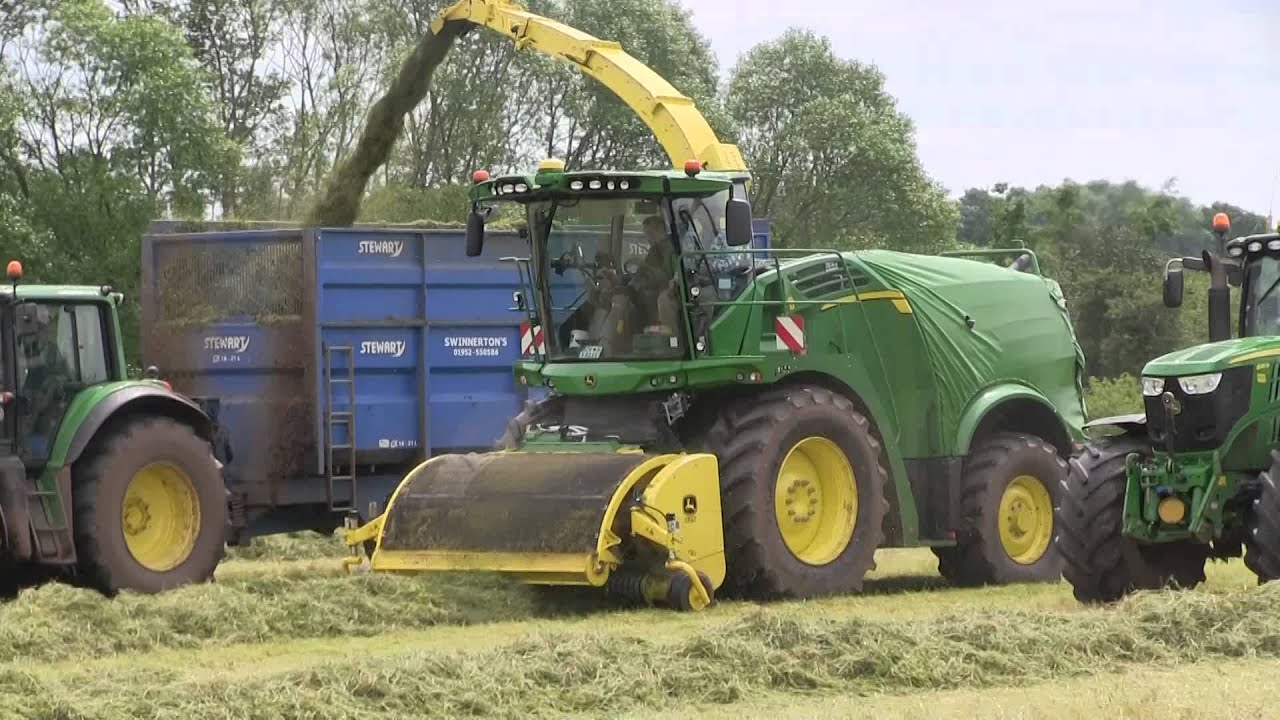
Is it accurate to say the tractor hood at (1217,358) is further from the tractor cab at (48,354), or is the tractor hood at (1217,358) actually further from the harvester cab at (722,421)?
the tractor cab at (48,354)

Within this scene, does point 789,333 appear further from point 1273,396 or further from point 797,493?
point 1273,396

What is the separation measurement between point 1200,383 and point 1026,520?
3708 mm

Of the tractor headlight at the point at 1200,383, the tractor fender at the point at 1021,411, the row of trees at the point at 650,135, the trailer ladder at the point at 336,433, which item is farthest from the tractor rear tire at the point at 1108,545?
the row of trees at the point at 650,135

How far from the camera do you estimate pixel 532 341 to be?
1486cm

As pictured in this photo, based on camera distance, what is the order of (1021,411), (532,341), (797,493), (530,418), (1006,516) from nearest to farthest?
(797,493) < (530,418) < (532,341) < (1006,516) < (1021,411)

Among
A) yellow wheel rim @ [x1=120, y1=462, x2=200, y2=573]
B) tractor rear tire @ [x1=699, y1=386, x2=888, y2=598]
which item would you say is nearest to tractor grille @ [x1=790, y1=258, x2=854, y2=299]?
tractor rear tire @ [x1=699, y1=386, x2=888, y2=598]

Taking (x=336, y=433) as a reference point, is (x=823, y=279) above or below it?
above

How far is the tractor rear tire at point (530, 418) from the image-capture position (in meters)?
14.6

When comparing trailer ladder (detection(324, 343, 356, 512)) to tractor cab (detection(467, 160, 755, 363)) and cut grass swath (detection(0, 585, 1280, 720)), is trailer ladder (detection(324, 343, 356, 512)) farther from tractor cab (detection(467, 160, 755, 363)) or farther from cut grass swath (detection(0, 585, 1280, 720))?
cut grass swath (detection(0, 585, 1280, 720))

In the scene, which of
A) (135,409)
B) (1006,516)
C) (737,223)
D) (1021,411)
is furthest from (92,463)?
(1021,411)

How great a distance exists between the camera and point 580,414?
14375 mm

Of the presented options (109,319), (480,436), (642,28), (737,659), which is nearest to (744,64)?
(642,28)

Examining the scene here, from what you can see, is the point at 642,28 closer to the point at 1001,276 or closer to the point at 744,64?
the point at 744,64

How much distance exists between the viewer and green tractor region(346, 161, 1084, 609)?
12945 millimetres
